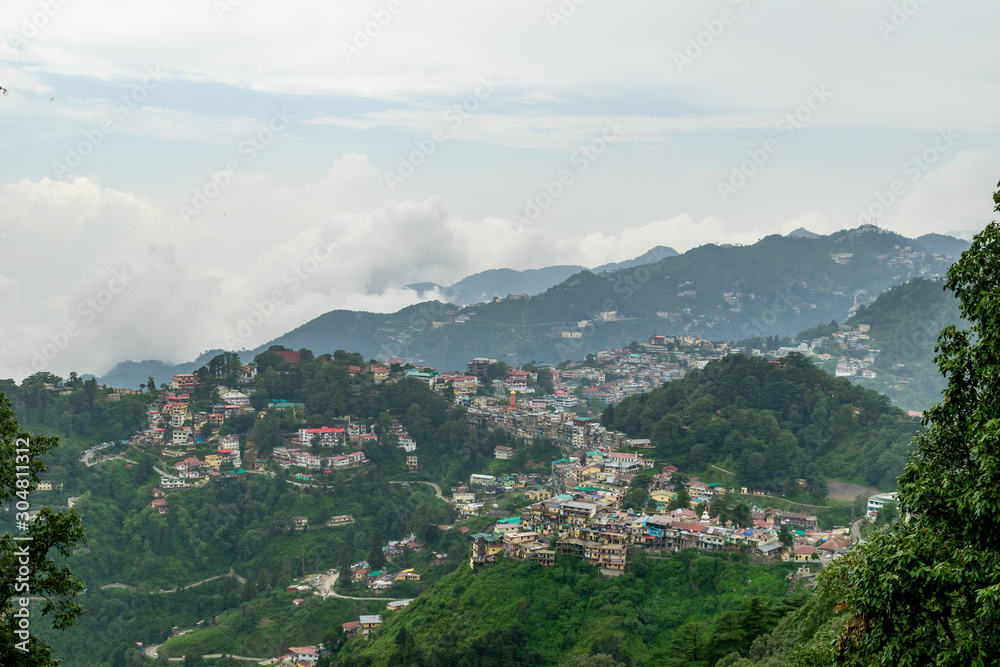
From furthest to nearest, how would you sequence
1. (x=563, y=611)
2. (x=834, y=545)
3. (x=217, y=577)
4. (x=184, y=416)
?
(x=184, y=416), (x=217, y=577), (x=834, y=545), (x=563, y=611)

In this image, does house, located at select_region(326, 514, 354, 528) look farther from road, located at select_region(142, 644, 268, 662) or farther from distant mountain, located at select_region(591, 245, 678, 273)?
distant mountain, located at select_region(591, 245, 678, 273)

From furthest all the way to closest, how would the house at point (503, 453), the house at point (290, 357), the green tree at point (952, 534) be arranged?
the house at point (290, 357) < the house at point (503, 453) < the green tree at point (952, 534)

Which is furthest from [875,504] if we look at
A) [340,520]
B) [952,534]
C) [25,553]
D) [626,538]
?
[25,553]

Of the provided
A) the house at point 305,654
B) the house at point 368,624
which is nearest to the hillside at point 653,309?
the house at point 368,624

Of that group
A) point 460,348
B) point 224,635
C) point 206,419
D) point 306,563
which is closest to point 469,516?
point 306,563

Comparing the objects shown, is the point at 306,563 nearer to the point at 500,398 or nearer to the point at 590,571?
the point at 590,571

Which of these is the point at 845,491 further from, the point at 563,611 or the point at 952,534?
the point at 952,534

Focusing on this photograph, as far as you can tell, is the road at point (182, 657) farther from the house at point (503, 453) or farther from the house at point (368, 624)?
the house at point (503, 453)
